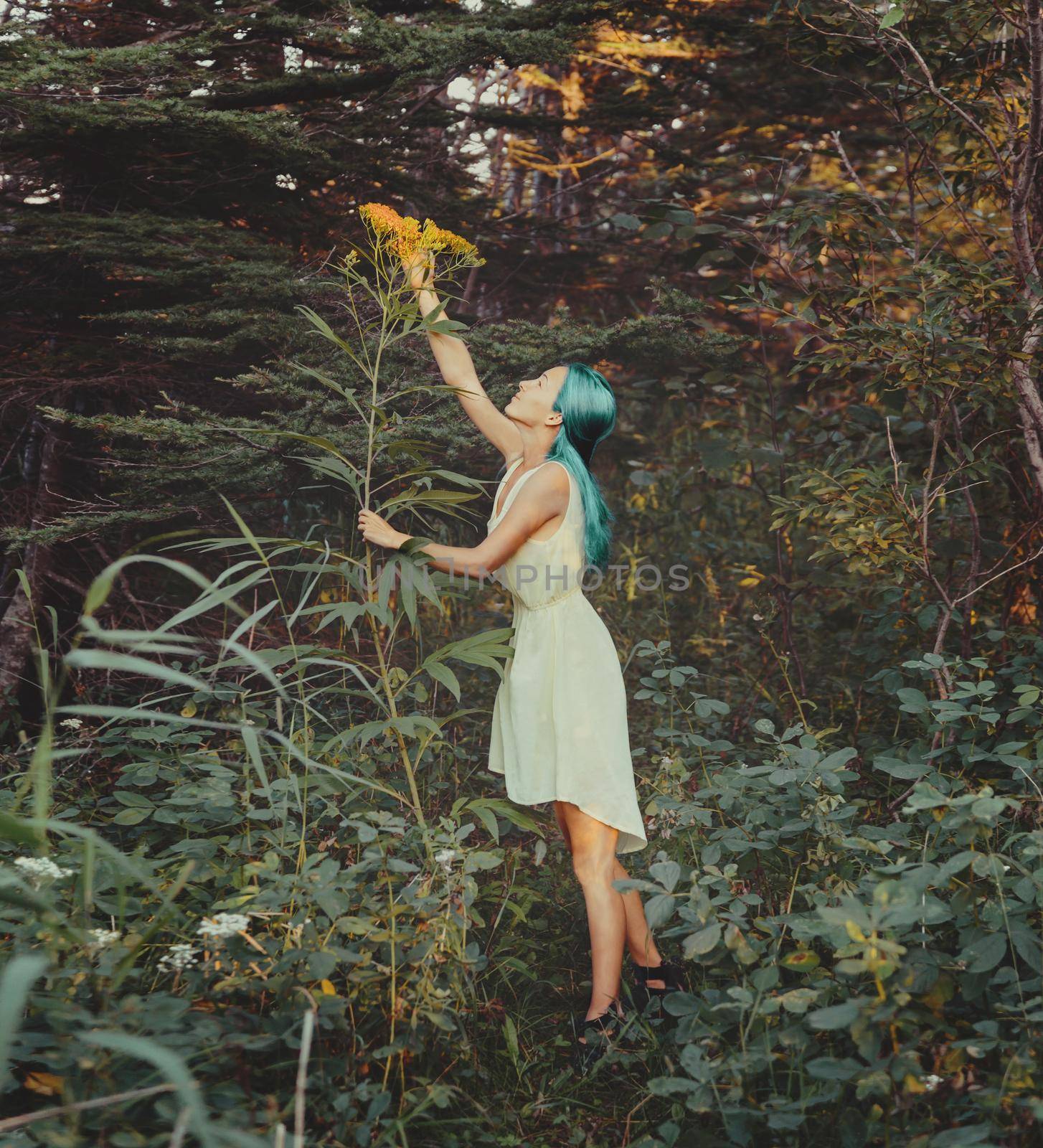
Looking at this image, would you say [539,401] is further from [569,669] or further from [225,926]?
[225,926]

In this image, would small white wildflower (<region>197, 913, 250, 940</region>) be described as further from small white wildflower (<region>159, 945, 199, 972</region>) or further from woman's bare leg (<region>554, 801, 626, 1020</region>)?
woman's bare leg (<region>554, 801, 626, 1020</region>)

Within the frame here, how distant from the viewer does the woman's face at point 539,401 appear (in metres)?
2.59

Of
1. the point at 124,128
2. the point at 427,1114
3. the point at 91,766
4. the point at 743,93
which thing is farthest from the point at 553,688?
the point at 743,93

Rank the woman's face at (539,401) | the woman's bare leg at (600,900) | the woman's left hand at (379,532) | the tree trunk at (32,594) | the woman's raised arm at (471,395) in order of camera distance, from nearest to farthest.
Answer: the woman's left hand at (379,532) → the woman's bare leg at (600,900) → the woman's face at (539,401) → the woman's raised arm at (471,395) → the tree trunk at (32,594)

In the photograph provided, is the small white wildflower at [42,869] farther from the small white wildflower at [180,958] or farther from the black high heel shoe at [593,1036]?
the black high heel shoe at [593,1036]

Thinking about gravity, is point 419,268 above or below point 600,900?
above

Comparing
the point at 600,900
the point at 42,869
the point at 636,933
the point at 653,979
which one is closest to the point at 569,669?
the point at 600,900

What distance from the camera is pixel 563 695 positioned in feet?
8.07

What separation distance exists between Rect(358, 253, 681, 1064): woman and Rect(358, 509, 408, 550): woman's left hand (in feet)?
0.05

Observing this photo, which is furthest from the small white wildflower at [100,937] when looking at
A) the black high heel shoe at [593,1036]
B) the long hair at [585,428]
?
the long hair at [585,428]

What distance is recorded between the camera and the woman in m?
2.39

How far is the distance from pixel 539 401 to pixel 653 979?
4.92 feet

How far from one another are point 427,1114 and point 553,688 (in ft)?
3.26

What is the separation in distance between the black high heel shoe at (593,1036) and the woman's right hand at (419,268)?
1817mm
